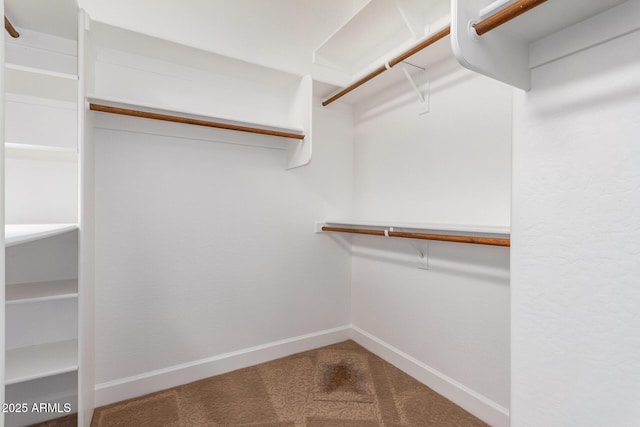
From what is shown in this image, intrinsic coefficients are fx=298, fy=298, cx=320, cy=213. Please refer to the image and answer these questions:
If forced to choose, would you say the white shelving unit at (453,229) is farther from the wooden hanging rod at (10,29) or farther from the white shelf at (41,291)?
the wooden hanging rod at (10,29)

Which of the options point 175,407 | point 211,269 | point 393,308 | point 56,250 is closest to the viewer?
point 56,250

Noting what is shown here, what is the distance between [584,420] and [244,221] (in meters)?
1.81

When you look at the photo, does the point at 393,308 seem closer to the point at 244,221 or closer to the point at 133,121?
the point at 244,221

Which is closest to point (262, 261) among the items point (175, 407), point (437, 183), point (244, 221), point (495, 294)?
point (244, 221)

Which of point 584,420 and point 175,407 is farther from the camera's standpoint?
point 175,407

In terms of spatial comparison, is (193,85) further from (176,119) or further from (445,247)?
(445,247)

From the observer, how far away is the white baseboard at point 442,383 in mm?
1478

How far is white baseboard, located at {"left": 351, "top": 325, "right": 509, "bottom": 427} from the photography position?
1.48 metres

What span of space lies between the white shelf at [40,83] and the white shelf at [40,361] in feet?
3.79

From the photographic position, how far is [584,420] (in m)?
0.69

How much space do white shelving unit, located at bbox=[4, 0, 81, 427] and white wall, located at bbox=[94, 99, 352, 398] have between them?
179mm

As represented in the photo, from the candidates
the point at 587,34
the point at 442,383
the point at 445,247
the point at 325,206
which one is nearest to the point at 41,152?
the point at 325,206

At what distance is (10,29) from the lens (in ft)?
4.05

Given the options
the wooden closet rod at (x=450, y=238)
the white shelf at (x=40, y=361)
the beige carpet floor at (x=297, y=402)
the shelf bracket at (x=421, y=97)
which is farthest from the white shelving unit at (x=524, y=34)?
the white shelf at (x=40, y=361)
